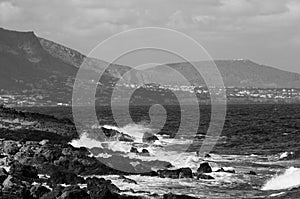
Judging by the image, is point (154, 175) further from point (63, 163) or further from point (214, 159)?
point (214, 159)

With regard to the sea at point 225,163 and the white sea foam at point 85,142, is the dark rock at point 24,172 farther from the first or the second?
the white sea foam at point 85,142

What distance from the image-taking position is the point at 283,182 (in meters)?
37.5

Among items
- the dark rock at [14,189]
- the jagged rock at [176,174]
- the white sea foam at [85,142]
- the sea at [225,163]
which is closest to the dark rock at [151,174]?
the jagged rock at [176,174]

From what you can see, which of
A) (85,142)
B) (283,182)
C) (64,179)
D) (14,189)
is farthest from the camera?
(85,142)

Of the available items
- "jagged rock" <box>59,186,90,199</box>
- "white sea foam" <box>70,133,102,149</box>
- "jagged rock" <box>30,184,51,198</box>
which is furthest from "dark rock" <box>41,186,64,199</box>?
"white sea foam" <box>70,133,102,149</box>

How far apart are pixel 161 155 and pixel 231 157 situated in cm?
711

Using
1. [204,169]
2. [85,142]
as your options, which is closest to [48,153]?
[204,169]

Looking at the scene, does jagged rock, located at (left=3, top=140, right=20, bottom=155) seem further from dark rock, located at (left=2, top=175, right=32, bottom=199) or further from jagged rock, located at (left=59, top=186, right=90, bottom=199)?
jagged rock, located at (left=59, top=186, right=90, bottom=199)

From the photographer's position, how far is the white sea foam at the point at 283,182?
3619 centimetres

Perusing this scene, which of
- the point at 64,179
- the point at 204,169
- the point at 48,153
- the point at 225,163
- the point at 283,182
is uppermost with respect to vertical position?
the point at 48,153

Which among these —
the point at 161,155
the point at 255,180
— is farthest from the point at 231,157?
the point at 255,180

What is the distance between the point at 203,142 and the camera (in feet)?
249

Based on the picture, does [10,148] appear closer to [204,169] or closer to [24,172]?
[24,172]

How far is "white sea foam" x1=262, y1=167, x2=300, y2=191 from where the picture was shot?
36.2 m
